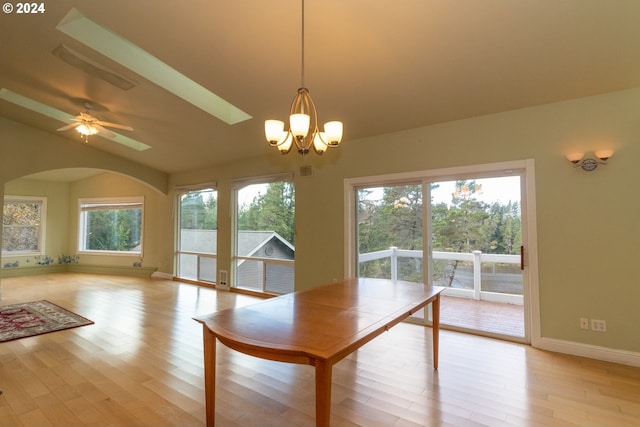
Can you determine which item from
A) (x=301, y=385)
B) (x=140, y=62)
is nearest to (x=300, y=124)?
(x=301, y=385)

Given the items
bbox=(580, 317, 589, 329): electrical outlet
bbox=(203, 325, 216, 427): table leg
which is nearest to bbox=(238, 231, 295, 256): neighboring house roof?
bbox=(203, 325, 216, 427): table leg

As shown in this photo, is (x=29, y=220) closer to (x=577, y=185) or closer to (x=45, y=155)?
(x=45, y=155)

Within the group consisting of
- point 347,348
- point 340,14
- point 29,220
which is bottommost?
point 347,348

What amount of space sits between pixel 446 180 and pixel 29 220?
31.3ft

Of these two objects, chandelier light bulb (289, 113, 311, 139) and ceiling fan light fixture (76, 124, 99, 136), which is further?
ceiling fan light fixture (76, 124, 99, 136)

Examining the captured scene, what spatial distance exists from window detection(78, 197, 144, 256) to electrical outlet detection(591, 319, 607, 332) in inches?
327

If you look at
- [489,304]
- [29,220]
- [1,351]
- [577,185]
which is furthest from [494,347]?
[29,220]

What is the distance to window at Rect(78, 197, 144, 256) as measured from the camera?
7598 mm

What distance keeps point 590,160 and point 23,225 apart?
10818mm

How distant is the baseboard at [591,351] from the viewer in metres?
2.69

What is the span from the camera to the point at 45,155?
552 cm

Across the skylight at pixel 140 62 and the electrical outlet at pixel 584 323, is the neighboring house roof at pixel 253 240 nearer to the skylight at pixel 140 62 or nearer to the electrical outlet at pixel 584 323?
the skylight at pixel 140 62

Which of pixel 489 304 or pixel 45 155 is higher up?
pixel 45 155

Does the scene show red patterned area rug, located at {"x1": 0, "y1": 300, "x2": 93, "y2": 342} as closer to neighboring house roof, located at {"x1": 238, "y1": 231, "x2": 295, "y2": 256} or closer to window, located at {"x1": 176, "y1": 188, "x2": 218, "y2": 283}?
window, located at {"x1": 176, "y1": 188, "x2": 218, "y2": 283}
